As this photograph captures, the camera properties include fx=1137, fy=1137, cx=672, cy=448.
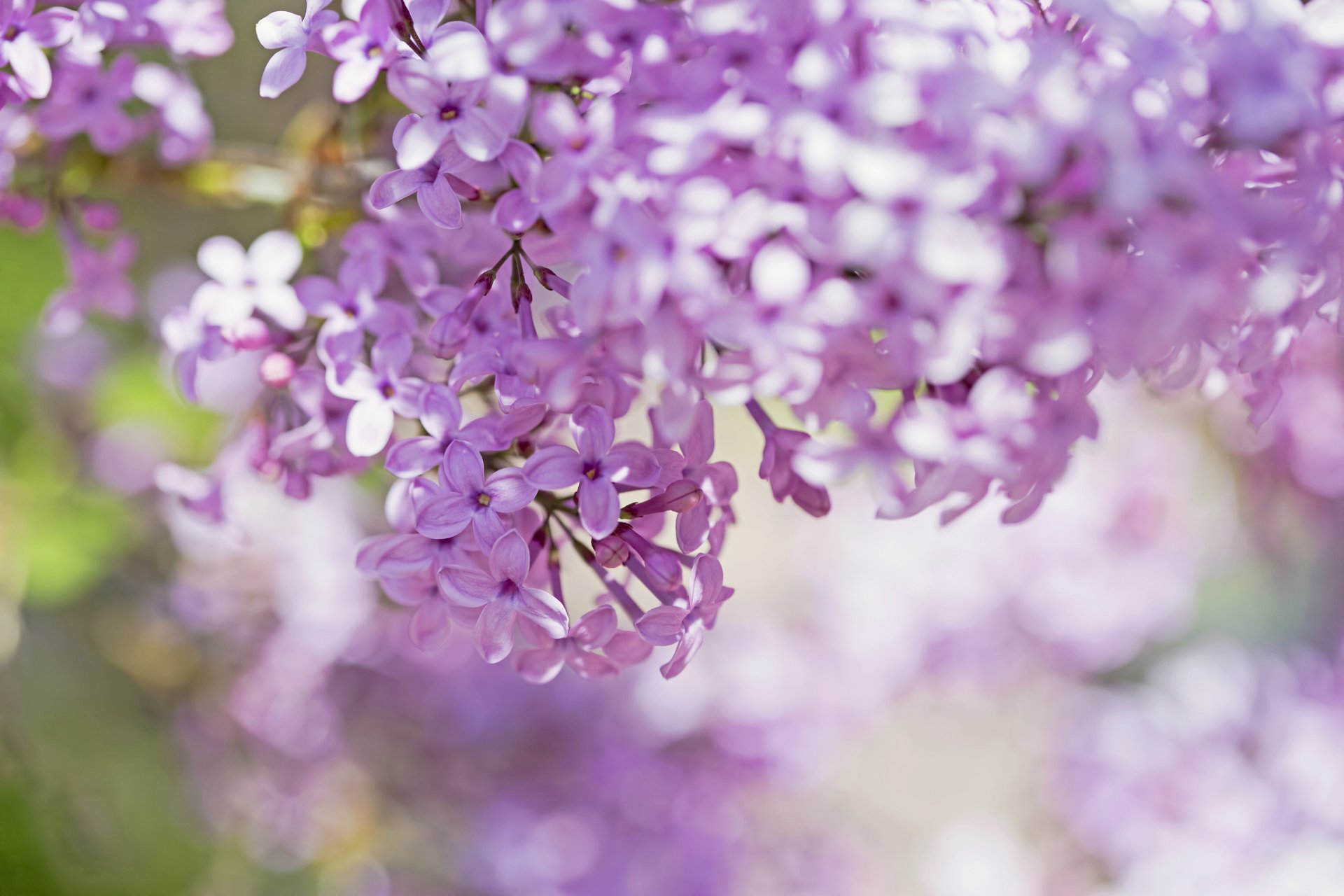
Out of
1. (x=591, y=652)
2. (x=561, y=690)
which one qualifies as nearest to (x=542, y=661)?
(x=591, y=652)

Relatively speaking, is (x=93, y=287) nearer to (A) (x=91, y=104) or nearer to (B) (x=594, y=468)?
(A) (x=91, y=104)

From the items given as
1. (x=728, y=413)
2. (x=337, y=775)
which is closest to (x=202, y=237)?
(x=337, y=775)

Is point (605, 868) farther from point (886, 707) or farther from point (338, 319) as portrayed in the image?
point (338, 319)

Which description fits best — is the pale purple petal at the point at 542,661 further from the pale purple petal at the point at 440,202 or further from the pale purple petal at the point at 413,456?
the pale purple petal at the point at 440,202

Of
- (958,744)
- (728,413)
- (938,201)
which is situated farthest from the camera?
(958,744)

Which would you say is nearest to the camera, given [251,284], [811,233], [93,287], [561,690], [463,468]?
[811,233]

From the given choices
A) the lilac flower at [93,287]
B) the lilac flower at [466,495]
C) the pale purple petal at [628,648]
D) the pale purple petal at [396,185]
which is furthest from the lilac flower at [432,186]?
the lilac flower at [93,287]

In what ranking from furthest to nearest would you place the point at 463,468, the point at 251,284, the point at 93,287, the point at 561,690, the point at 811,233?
the point at 561,690
the point at 93,287
the point at 251,284
the point at 463,468
the point at 811,233
